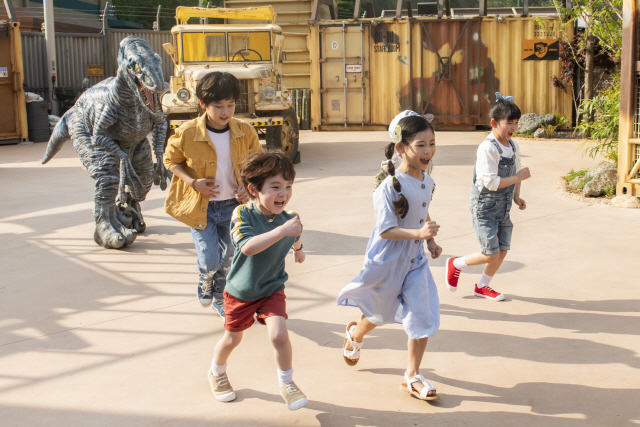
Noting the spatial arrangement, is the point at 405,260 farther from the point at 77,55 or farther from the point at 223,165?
the point at 77,55

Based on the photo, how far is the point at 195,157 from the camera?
162 inches

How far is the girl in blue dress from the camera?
10.7 feet

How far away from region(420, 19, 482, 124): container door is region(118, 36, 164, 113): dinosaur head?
10498mm

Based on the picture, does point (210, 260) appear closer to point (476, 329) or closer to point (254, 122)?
point (476, 329)

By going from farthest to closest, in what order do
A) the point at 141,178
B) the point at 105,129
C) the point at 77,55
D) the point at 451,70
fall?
the point at 77,55, the point at 451,70, the point at 141,178, the point at 105,129

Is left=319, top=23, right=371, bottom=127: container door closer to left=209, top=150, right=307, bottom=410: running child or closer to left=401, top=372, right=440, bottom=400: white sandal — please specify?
left=209, top=150, right=307, bottom=410: running child

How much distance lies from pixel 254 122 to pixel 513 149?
6.43 metres

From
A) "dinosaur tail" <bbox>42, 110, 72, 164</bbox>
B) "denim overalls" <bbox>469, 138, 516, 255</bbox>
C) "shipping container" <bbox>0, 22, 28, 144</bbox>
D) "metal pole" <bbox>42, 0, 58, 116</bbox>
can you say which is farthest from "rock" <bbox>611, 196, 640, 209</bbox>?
"metal pole" <bbox>42, 0, 58, 116</bbox>

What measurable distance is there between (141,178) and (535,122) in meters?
9.99

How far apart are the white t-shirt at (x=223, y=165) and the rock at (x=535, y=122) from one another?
1123 centimetres

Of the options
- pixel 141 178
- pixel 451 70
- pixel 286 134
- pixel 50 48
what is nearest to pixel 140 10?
pixel 50 48

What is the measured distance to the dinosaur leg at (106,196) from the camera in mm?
6203

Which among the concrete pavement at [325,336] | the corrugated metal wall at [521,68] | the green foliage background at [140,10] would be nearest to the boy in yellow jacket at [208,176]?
the concrete pavement at [325,336]

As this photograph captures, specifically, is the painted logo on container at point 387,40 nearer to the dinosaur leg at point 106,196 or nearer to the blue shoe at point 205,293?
the dinosaur leg at point 106,196
